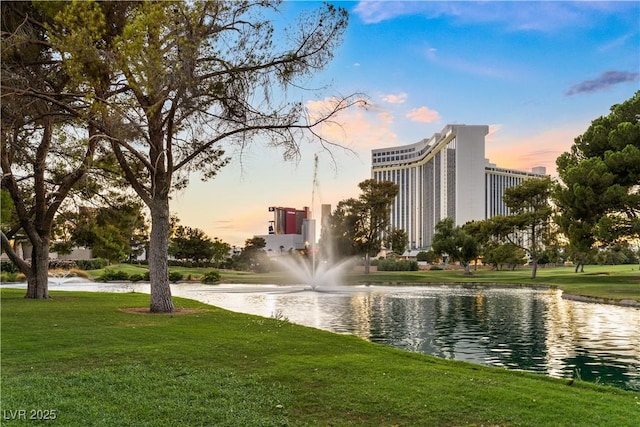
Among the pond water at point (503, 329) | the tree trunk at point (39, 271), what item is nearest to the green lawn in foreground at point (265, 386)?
the pond water at point (503, 329)

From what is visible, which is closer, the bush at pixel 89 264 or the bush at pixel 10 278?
the bush at pixel 10 278

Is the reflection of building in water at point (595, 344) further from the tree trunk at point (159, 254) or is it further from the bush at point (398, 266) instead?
the bush at point (398, 266)

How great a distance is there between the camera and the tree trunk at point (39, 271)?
19094mm

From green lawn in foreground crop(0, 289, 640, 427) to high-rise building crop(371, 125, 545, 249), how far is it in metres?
129

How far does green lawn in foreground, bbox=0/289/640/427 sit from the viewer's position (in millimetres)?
6129

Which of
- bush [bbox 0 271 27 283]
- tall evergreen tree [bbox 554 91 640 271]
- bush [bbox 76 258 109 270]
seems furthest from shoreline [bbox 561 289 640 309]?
bush [bbox 76 258 109 270]

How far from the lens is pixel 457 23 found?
18453 mm

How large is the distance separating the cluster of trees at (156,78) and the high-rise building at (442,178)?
403 feet

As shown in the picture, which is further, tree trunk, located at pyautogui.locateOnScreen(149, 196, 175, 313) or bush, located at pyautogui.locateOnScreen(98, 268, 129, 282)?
bush, located at pyautogui.locateOnScreen(98, 268, 129, 282)

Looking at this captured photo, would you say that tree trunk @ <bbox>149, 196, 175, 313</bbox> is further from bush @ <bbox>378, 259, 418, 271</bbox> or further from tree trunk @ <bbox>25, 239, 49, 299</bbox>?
bush @ <bbox>378, 259, 418, 271</bbox>

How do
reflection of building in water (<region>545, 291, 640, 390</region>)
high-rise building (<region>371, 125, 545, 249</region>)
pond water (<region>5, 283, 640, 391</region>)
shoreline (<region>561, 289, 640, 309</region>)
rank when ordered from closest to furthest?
1. reflection of building in water (<region>545, 291, 640, 390</region>)
2. pond water (<region>5, 283, 640, 391</region>)
3. shoreline (<region>561, 289, 640, 309</region>)
4. high-rise building (<region>371, 125, 545, 249</region>)

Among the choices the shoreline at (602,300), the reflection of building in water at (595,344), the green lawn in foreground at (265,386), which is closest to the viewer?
the green lawn in foreground at (265,386)

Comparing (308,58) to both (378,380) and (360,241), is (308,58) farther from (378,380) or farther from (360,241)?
(360,241)

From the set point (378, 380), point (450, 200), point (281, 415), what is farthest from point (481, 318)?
point (450, 200)
